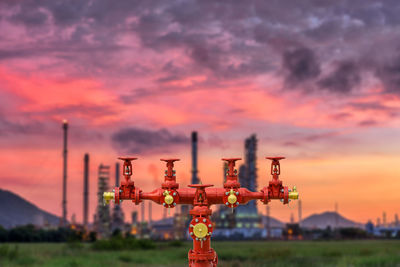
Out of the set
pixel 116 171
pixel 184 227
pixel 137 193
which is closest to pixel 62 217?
pixel 116 171

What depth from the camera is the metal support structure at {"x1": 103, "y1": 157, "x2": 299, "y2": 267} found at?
610 centimetres

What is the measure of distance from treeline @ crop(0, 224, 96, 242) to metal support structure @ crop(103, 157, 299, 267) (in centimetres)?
6822

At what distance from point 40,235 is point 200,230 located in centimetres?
7438

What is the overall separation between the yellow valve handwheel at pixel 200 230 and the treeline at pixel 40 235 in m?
68.7

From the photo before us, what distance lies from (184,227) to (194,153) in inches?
526

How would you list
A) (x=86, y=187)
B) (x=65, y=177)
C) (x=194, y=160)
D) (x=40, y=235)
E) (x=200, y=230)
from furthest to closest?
1. (x=86, y=187)
2. (x=194, y=160)
3. (x=40, y=235)
4. (x=65, y=177)
5. (x=200, y=230)

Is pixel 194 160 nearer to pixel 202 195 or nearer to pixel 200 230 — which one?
pixel 202 195

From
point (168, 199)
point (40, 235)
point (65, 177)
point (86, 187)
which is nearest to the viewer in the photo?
point (168, 199)

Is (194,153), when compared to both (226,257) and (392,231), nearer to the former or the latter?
(226,257)

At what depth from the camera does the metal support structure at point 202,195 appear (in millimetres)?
6098

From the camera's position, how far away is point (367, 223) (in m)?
125

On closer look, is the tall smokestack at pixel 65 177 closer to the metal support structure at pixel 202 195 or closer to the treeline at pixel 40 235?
the treeline at pixel 40 235

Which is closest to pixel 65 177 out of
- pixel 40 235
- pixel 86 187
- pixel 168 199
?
pixel 40 235

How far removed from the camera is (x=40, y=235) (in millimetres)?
75188
